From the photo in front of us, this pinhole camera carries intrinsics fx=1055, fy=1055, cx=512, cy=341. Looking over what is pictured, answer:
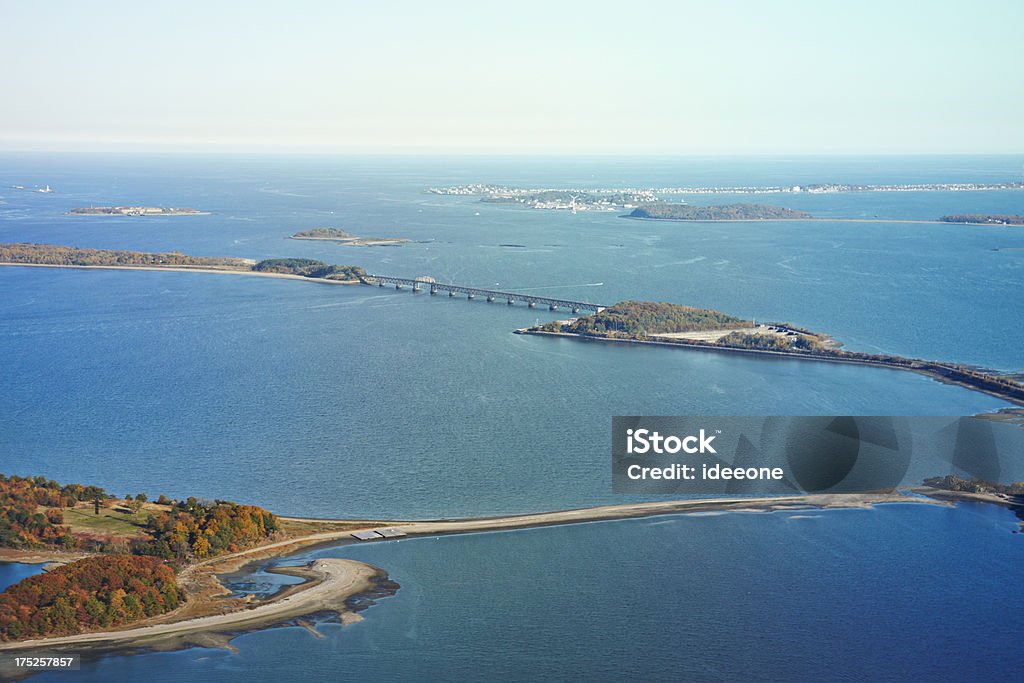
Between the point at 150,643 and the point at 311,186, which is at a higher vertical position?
the point at 311,186

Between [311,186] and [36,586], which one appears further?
[311,186]

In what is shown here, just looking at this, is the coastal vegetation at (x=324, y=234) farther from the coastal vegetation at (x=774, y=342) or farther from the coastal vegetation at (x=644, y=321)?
the coastal vegetation at (x=774, y=342)

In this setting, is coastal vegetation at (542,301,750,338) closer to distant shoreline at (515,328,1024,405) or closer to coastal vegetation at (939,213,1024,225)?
distant shoreline at (515,328,1024,405)

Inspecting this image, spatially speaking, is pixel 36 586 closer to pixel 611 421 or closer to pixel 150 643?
pixel 150 643

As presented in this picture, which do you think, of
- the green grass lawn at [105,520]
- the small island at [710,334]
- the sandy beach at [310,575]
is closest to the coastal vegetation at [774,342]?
the small island at [710,334]

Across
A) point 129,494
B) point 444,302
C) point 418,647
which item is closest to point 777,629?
point 418,647

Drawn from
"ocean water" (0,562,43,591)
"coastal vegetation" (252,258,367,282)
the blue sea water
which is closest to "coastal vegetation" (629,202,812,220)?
the blue sea water

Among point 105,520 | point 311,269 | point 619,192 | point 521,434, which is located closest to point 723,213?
point 619,192
